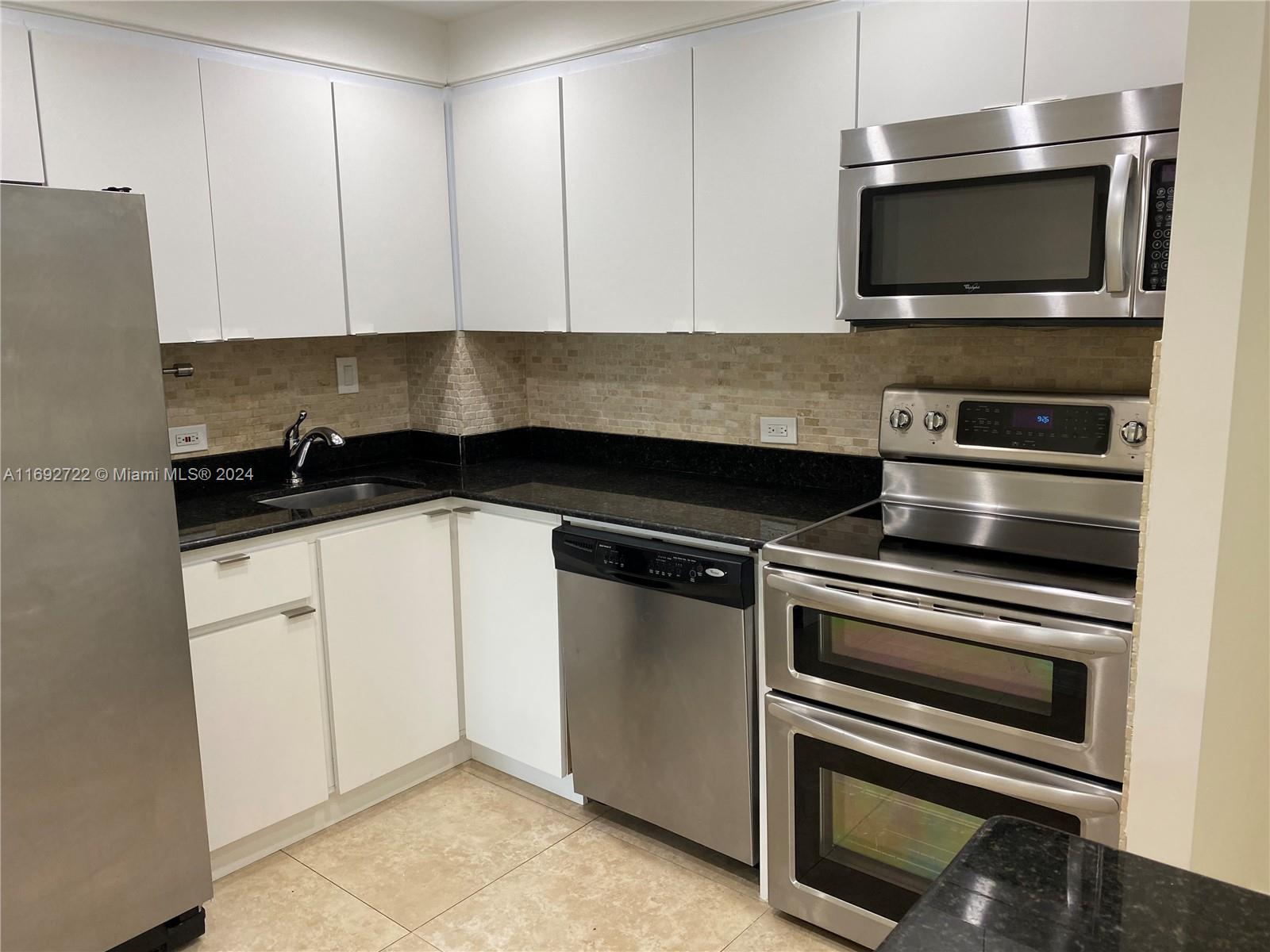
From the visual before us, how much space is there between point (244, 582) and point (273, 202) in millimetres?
1092

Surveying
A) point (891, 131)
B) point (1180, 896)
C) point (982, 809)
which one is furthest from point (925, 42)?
point (1180, 896)

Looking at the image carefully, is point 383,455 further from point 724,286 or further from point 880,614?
point 880,614

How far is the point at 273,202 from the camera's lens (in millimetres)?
2766

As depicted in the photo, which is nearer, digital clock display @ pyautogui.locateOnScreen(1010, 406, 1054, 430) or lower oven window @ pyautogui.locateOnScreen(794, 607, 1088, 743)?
lower oven window @ pyautogui.locateOnScreen(794, 607, 1088, 743)

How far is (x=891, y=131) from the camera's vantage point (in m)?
2.09

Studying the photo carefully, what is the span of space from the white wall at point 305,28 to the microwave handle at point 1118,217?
213cm

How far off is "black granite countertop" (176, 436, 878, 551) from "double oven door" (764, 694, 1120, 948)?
0.49 metres

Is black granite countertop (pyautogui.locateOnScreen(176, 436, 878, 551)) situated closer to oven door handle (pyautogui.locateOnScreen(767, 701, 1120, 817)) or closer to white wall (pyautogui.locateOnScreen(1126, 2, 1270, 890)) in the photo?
oven door handle (pyautogui.locateOnScreen(767, 701, 1120, 817))

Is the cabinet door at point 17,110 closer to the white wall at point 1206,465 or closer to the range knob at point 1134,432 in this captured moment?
the white wall at point 1206,465

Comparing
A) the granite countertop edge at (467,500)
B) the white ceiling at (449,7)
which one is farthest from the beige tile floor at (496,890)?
the white ceiling at (449,7)

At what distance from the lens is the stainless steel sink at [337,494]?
3.05 m

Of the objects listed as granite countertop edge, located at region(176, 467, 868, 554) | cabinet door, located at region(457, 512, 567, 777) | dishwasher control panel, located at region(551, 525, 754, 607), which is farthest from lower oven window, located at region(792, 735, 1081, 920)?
cabinet door, located at region(457, 512, 567, 777)

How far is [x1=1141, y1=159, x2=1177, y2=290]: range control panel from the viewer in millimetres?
1783

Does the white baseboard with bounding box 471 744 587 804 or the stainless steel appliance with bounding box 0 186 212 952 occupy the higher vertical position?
the stainless steel appliance with bounding box 0 186 212 952
